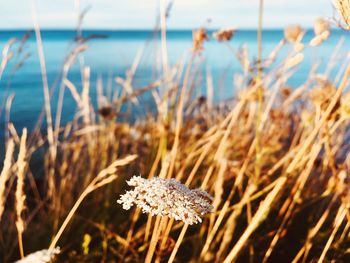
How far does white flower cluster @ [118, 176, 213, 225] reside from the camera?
0.74 meters

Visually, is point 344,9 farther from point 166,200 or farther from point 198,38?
point 198,38

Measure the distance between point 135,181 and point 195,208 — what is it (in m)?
0.12

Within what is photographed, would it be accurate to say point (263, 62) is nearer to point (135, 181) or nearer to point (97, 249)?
point (135, 181)

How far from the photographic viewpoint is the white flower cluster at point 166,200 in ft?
2.43

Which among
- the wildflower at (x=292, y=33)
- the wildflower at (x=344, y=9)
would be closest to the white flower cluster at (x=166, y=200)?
the wildflower at (x=344, y=9)

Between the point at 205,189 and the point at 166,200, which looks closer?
the point at 166,200

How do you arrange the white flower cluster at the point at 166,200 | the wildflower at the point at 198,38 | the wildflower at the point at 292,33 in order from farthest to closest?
the wildflower at the point at 198,38
the wildflower at the point at 292,33
the white flower cluster at the point at 166,200

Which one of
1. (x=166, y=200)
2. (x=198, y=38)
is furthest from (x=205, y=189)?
(x=166, y=200)

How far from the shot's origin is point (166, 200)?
0.76m

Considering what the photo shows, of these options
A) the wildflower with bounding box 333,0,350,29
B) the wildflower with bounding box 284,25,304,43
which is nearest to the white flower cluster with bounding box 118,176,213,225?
the wildflower with bounding box 333,0,350,29

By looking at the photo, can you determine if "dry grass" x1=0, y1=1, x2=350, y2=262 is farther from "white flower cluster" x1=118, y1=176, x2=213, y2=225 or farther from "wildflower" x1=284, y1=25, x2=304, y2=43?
"white flower cluster" x1=118, y1=176, x2=213, y2=225

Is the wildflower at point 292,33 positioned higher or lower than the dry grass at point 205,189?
higher

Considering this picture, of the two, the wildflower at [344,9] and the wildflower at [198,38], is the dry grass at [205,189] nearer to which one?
the wildflower at [198,38]

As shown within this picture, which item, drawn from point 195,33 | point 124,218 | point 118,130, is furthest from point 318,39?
point 118,130
